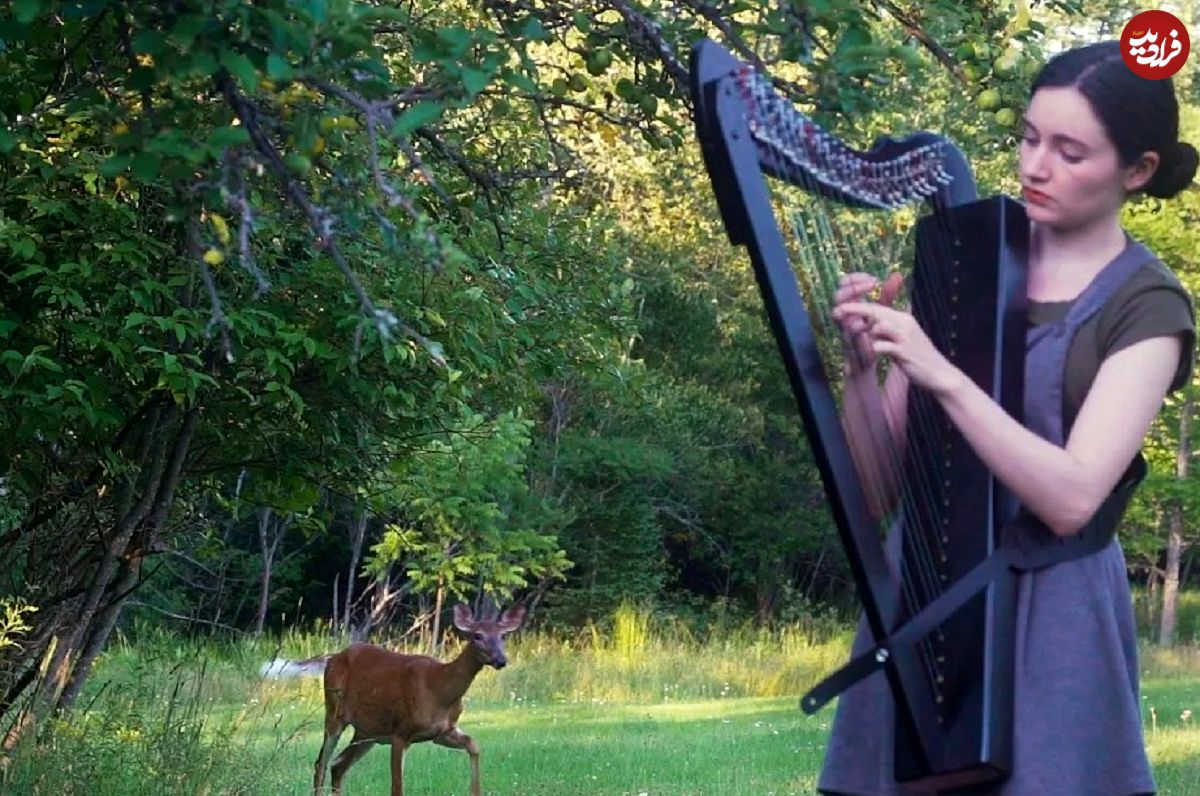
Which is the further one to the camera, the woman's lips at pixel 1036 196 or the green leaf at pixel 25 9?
the green leaf at pixel 25 9

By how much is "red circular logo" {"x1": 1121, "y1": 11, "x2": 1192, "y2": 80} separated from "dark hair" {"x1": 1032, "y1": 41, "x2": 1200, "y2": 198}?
31 millimetres

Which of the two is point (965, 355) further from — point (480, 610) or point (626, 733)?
point (480, 610)

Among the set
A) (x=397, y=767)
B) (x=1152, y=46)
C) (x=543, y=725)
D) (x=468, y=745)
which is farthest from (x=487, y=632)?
(x=1152, y=46)

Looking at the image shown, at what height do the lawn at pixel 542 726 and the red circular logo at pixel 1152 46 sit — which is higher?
the red circular logo at pixel 1152 46

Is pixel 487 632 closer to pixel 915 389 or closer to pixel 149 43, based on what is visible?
pixel 149 43

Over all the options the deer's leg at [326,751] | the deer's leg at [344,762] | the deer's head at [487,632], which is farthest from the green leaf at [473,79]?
the deer's head at [487,632]

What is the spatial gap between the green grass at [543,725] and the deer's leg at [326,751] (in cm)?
16

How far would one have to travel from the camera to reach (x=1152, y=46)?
155 inches

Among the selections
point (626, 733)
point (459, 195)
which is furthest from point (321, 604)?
point (459, 195)

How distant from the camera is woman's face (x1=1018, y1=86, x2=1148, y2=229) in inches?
101

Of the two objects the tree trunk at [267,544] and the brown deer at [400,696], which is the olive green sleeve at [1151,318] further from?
the tree trunk at [267,544]

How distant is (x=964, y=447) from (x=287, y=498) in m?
5.60

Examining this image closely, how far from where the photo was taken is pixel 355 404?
7383mm

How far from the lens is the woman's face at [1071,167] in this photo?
2561 millimetres
